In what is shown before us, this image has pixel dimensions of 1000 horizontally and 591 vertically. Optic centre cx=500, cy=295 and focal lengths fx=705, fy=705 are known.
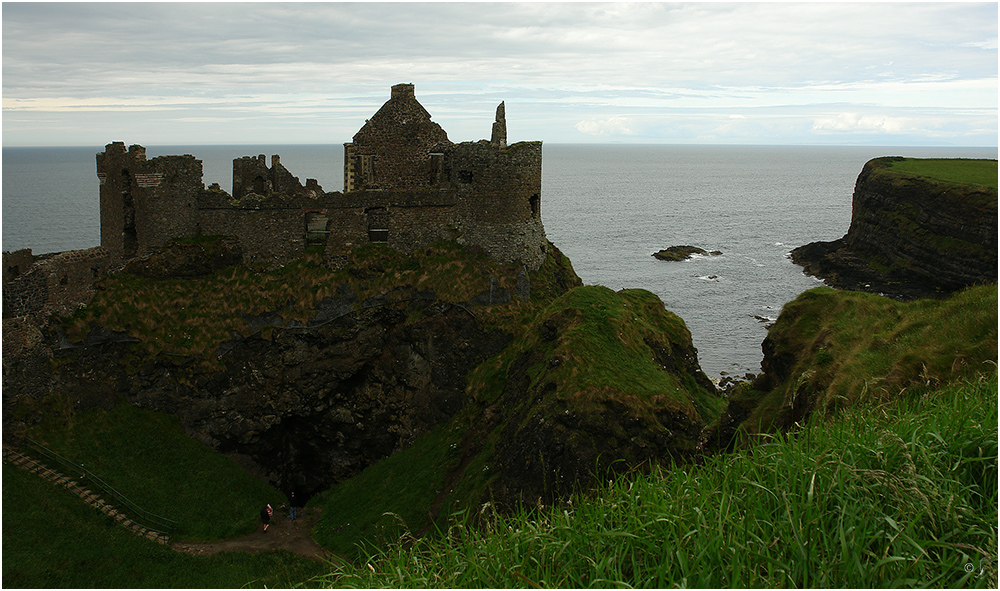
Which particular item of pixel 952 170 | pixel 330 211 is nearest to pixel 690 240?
pixel 952 170

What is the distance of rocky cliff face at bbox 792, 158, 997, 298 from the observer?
74.9 meters

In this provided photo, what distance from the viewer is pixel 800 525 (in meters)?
8.38

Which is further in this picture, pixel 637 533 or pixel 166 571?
pixel 166 571

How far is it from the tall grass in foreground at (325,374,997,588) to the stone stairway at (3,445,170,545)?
17.1m

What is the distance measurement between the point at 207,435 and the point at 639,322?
19003 mm

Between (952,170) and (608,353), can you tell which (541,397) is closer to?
(608,353)

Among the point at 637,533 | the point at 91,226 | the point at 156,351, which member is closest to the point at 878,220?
the point at 156,351

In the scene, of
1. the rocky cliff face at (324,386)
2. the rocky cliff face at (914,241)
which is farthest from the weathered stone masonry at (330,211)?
the rocky cliff face at (914,241)

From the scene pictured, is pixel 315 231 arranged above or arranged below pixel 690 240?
above

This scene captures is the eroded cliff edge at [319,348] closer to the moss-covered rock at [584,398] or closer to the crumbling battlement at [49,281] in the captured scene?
the moss-covered rock at [584,398]

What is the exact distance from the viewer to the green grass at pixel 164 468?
26281 mm

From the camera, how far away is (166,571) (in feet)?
75.5

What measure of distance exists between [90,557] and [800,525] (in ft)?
73.6

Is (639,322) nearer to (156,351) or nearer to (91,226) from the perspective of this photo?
(156,351)
